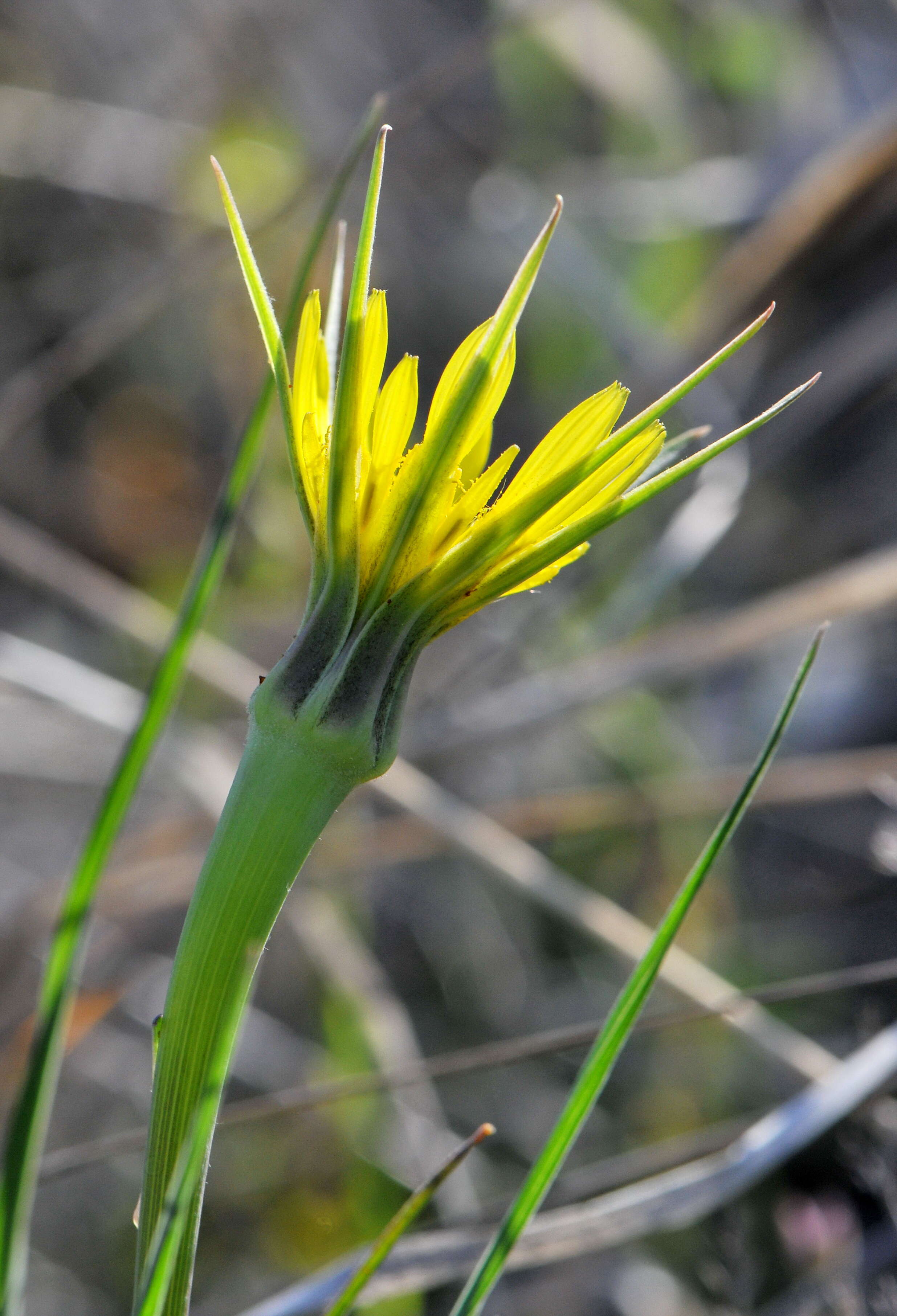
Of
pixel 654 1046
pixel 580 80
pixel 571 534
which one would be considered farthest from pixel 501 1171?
pixel 580 80

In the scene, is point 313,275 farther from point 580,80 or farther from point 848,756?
point 848,756

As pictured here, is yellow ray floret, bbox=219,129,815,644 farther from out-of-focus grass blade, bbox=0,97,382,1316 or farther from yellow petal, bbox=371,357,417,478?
out-of-focus grass blade, bbox=0,97,382,1316

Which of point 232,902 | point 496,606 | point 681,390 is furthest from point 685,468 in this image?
point 496,606

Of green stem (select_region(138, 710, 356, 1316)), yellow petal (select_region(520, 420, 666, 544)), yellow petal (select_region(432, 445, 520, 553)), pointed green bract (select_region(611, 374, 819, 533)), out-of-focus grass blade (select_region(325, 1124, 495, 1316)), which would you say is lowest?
out-of-focus grass blade (select_region(325, 1124, 495, 1316))

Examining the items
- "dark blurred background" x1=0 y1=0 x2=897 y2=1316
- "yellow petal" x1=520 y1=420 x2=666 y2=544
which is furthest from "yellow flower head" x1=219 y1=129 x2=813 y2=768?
"dark blurred background" x1=0 y1=0 x2=897 y2=1316

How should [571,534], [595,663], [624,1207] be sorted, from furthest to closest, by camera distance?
1. [595,663]
2. [624,1207]
3. [571,534]

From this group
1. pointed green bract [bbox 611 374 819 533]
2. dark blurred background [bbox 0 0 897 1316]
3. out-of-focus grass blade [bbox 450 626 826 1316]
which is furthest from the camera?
dark blurred background [bbox 0 0 897 1316]

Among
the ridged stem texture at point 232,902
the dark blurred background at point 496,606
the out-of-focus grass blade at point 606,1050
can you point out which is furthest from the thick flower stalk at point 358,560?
the dark blurred background at point 496,606

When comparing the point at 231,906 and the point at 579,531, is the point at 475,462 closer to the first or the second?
the point at 579,531
